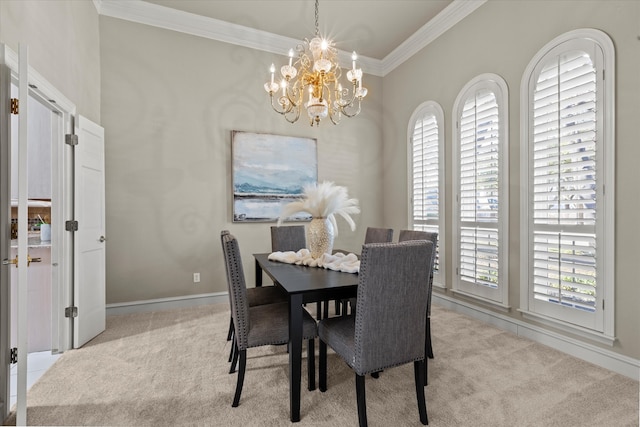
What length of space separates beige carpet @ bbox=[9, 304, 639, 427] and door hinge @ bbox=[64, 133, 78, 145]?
5.64ft

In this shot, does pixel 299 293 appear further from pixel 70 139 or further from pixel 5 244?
pixel 70 139

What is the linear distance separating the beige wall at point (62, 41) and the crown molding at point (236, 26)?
0.34m

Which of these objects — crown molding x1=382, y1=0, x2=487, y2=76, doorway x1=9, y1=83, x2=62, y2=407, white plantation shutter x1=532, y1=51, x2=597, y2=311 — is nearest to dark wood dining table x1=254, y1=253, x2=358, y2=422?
white plantation shutter x1=532, y1=51, x2=597, y2=311

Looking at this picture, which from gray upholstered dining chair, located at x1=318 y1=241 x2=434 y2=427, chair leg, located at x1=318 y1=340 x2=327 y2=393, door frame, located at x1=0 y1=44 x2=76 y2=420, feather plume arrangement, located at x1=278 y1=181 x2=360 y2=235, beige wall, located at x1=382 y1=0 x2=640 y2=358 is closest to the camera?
gray upholstered dining chair, located at x1=318 y1=241 x2=434 y2=427

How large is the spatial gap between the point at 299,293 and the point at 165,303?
2598 millimetres

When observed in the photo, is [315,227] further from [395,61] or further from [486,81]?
[395,61]

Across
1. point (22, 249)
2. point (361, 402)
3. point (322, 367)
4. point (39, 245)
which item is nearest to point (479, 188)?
point (322, 367)

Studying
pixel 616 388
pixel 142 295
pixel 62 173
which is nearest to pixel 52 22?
pixel 62 173

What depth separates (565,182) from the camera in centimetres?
248

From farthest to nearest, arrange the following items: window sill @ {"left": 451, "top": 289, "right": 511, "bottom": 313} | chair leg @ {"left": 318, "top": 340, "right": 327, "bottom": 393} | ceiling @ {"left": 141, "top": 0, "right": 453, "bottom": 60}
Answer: ceiling @ {"left": 141, "top": 0, "right": 453, "bottom": 60} < window sill @ {"left": 451, "top": 289, "right": 511, "bottom": 313} < chair leg @ {"left": 318, "top": 340, "right": 327, "bottom": 393}

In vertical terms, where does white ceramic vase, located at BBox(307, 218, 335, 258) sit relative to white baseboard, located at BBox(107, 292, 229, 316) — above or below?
above

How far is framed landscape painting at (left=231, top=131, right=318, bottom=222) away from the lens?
12.8 feet

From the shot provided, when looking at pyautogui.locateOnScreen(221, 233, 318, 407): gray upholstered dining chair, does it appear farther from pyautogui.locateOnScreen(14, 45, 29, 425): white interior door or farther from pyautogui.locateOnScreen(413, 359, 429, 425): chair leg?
pyautogui.locateOnScreen(14, 45, 29, 425): white interior door

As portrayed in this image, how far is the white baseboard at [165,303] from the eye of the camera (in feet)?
11.3
